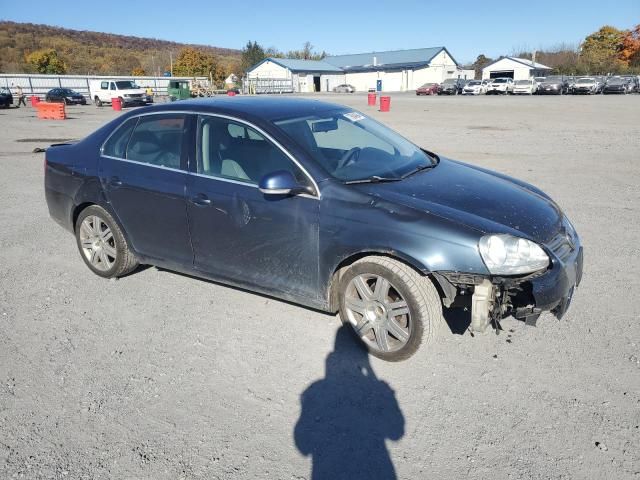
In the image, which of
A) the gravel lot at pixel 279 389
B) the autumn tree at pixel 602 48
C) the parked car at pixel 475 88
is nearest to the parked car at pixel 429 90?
the parked car at pixel 475 88

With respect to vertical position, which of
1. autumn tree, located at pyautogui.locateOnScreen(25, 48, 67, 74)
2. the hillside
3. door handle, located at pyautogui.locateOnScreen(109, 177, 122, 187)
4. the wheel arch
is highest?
the hillside

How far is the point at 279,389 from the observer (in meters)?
3.19

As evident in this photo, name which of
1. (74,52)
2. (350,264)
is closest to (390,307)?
(350,264)

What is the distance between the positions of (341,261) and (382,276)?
12.3 inches

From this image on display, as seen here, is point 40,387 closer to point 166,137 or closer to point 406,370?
point 166,137

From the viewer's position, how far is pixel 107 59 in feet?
343

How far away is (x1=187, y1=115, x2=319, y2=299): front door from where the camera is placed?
11.7 feet

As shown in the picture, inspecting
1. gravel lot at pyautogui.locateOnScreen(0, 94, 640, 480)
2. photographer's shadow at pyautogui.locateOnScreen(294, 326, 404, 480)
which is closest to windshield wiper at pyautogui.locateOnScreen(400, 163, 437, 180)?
gravel lot at pyautogui.locateOnScreen(0, 94, 640, 480)

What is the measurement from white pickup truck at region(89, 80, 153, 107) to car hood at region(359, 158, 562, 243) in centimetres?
3867

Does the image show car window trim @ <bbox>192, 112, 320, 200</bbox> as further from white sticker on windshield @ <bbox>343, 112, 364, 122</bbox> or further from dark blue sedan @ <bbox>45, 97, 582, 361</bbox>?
white sticker on windshield @ <bbox>343, 112, 364, 122</bbox>

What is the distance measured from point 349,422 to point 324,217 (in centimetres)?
133

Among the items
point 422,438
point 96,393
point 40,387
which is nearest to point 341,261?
point 422,438

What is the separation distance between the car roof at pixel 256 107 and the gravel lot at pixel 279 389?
62.6 inches

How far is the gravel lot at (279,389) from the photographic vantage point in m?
2.60
